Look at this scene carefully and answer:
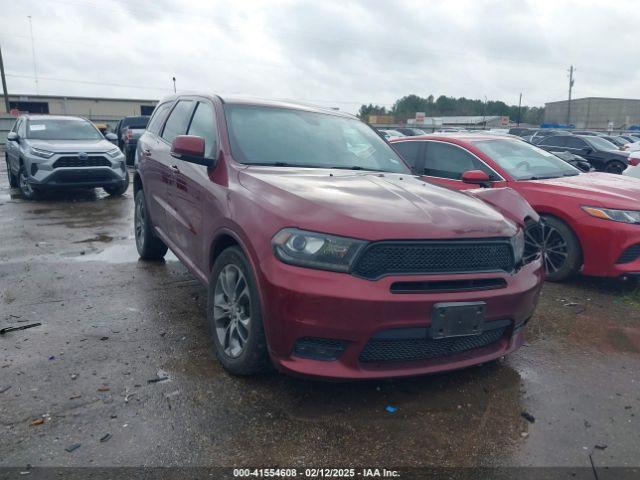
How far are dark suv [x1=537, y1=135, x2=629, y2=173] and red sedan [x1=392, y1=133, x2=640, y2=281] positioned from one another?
444 inches

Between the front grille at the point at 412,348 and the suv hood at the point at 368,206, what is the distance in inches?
21.6

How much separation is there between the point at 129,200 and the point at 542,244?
8216 mm

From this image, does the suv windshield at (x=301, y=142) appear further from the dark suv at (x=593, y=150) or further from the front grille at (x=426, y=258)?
the dark suv at (x=593, y=150)

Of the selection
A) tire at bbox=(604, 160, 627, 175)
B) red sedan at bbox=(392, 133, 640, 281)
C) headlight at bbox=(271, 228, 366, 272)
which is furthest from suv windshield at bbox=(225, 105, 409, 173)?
tire at bbox=(604, 160, 627, 175)

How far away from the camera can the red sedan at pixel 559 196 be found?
504 cm

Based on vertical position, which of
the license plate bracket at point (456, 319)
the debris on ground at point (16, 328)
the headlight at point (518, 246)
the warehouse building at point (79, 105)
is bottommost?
the debris on ground at point (16, 328)

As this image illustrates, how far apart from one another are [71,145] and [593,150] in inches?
628

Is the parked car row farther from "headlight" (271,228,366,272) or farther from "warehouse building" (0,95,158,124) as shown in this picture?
"warehouse building" (0,95,158,124)

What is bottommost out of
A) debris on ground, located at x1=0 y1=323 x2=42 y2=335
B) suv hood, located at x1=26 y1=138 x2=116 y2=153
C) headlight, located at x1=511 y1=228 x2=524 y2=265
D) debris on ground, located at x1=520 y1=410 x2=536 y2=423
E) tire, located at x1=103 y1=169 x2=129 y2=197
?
debris on ground, located at x1=520 y1=410 x2=536 y2=423

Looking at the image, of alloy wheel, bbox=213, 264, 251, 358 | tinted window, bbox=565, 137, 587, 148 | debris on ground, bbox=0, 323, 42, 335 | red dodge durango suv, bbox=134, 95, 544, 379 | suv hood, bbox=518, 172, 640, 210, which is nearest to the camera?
red dodge durango suv, bbox=134, 95, 544, 379

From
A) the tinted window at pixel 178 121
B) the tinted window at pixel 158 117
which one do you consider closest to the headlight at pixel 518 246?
the tinted window at pixel 178 121

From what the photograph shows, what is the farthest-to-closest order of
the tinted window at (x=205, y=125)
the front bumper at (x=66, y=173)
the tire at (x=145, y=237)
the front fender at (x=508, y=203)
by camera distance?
the front bumper at (x=66, y=173), the tire at (x=145, y=237), the tinted window at (x=205, y=125), the front fender at (x=508, y=203)

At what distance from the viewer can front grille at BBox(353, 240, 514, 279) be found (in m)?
2.70

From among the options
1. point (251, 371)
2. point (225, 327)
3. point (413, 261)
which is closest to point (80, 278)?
point (225, 327)
